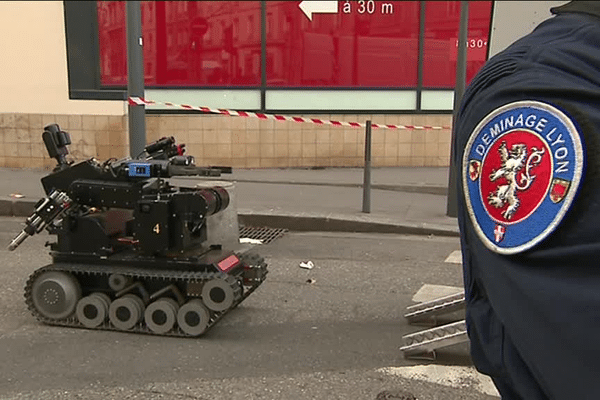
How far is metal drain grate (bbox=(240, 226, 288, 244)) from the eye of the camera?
7199 mm

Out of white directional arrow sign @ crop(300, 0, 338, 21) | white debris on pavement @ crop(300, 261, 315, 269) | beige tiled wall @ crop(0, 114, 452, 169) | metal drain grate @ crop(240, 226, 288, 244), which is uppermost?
white directional arrow sign @ crop(300, 0, 338, 21)

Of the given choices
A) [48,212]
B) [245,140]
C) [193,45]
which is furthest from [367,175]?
[193,45]

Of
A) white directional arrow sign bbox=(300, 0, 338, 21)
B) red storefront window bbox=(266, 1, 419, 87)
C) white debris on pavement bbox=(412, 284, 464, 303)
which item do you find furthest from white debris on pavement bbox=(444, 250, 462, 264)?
white directional arrow sign bbox=(300, 0, 338, 21)

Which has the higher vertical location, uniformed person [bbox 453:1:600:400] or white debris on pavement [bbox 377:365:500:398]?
uniformed person [bbox 453:1:600:400]

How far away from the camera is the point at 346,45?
36.0 ft

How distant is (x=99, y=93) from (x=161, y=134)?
1178 mm

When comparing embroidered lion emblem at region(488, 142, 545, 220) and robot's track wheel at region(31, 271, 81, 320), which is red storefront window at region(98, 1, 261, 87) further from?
embroidered lion emblem at region(488, 142, 545, 220)

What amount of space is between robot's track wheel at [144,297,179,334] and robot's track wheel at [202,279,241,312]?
0.75ft

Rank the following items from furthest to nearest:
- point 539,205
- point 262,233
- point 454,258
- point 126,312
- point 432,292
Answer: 1. point 262,233
2. point 454,258
3. point 432,292
4. point 126,312
5. point 539,205

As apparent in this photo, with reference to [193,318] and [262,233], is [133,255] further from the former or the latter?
[262,233]

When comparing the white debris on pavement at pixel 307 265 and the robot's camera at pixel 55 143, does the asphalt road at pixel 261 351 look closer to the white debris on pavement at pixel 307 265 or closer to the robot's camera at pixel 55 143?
the white debris on pavement at pixel 307 265

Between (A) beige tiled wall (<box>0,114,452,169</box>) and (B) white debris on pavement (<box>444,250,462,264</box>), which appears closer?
(B) white debris on pavement (<box>444,250,462,264</box>)

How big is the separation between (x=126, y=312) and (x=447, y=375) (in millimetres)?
2091

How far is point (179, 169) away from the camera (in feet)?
13.9
